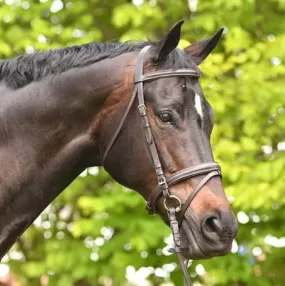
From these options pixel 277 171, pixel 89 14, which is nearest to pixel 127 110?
pixel 277 171

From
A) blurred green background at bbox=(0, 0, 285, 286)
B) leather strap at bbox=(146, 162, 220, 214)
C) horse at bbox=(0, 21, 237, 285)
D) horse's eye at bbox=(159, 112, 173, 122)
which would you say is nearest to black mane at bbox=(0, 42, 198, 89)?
horse at bbox=(0, 21, 237, 285)

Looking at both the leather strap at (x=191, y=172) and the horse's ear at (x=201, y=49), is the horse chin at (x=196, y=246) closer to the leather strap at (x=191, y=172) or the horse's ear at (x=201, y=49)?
the leather strap at (x=191, y=172)

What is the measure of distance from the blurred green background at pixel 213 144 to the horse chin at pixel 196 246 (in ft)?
8.19

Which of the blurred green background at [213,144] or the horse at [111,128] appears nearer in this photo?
the horse at [111,128]

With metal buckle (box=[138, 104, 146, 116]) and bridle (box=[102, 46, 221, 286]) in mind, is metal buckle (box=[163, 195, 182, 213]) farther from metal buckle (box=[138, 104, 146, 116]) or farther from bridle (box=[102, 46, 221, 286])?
metal buckle (box=[138, 104, 146, 116])

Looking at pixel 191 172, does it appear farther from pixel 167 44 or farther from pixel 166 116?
pixel 167 44

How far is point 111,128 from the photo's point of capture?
322cm

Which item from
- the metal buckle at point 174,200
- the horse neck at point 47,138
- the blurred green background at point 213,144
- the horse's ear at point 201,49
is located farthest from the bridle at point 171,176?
the blurred green background at point 213,144

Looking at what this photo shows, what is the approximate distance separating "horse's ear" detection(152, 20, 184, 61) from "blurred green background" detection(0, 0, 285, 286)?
2456 millimetres

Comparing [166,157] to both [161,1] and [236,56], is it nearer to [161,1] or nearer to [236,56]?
[236,56]

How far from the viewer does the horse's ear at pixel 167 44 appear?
3.16 meters

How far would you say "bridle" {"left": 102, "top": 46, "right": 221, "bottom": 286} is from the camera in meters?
3.04

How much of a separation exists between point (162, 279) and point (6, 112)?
3.93 m

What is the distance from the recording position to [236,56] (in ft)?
20.3
